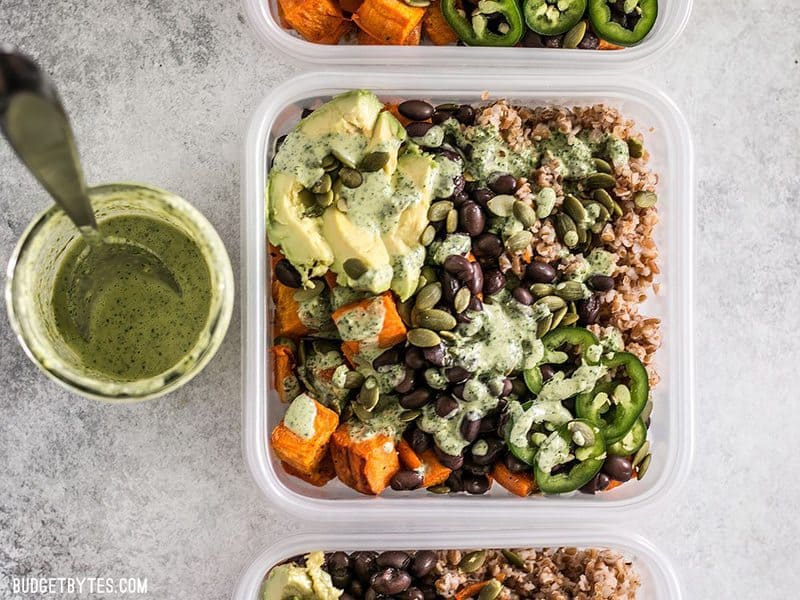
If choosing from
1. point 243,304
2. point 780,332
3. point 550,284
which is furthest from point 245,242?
point 780,332

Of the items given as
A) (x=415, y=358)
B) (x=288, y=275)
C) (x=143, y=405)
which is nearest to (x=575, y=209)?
(x=415, y=358)

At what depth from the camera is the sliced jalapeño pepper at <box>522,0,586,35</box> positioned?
4.98 feet

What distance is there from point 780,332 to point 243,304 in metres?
1.04

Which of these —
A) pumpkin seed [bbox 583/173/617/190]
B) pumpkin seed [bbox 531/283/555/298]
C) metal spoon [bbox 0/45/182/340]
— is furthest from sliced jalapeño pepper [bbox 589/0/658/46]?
metal spoon [bbox 0/45/182/340]

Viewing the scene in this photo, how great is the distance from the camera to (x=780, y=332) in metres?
1.69

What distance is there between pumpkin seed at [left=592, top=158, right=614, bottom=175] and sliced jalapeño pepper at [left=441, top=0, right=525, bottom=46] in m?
0.26

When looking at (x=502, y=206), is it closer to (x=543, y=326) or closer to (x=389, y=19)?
(x=543, y=326)

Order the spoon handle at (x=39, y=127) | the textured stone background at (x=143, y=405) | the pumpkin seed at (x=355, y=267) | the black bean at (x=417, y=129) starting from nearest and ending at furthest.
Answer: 1. the spoon handle at (x=39, y=127)
2. the pumpkin seed at (x=355, y=267)
3. the black bean at (x=417, y=129)
4. the textured stone background at (x=143, y=405)

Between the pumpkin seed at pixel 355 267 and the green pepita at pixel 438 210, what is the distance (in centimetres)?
15

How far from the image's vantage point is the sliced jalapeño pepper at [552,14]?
4.98ft

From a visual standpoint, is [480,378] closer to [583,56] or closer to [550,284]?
[550,284]

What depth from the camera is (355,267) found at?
53.2 inches

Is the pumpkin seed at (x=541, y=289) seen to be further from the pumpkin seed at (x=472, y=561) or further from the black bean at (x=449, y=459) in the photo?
the pumpkin seed at (x=472, y=561)

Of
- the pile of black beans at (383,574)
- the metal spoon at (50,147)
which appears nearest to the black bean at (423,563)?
the pile of black beans at (383,574)
